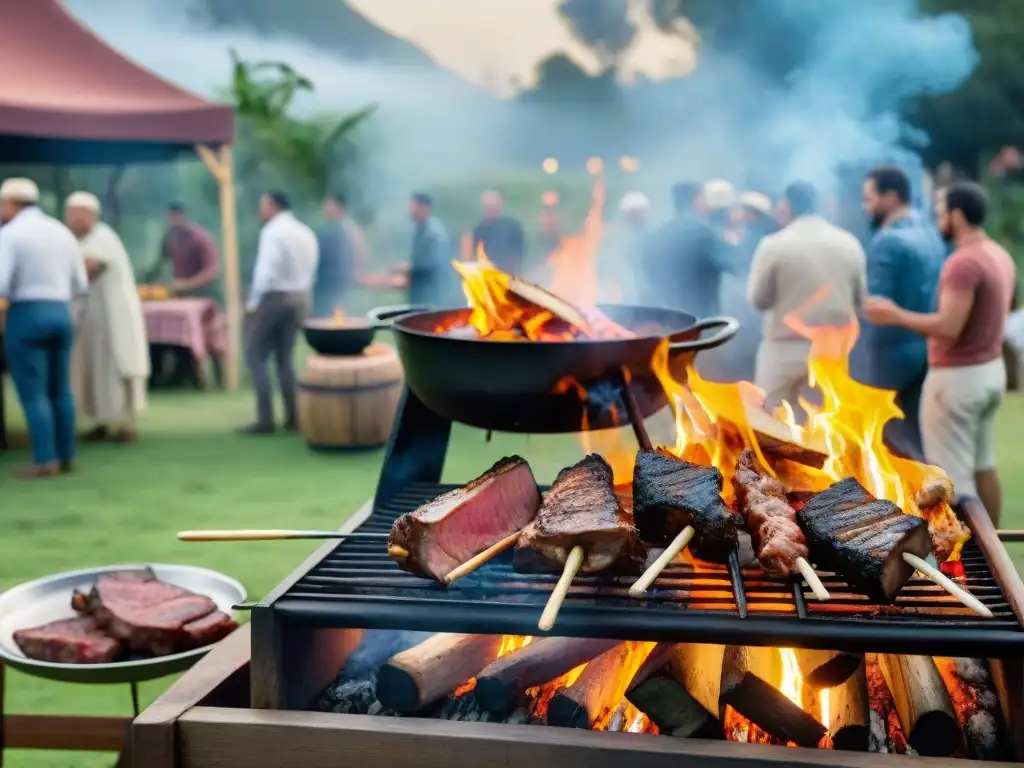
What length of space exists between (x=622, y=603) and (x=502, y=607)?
0.89ft

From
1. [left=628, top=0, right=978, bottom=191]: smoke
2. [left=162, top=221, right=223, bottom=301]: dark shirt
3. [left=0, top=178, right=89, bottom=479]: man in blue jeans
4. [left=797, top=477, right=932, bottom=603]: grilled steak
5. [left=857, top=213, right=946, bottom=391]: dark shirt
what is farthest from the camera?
[left=628, top=0, right=978, bottom=191]: smoke

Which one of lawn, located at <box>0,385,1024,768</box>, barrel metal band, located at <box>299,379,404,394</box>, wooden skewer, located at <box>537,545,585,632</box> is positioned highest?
wooden skewer, located at <box>537,545,585,632</box>

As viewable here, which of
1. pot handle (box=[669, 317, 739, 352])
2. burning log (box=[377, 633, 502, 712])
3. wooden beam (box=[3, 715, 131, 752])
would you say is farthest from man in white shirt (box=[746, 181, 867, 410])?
wooden beam (box=[3, 715, 131, 752])

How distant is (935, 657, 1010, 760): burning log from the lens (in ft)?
7.39

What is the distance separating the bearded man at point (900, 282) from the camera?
5645 mm

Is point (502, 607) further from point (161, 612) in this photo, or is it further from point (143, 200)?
point (143, 200)

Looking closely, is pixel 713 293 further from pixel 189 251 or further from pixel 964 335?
pixel 189 251

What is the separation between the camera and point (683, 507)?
2.25 metres

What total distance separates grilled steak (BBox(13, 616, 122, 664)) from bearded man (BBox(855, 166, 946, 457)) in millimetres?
4600

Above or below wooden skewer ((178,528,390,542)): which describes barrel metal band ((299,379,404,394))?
below

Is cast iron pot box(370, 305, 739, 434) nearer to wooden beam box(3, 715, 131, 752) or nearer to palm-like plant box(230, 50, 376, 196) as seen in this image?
wooden beam box(3, 715, 131, 752)

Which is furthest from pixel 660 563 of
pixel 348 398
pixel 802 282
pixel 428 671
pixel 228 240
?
pixel 228 240

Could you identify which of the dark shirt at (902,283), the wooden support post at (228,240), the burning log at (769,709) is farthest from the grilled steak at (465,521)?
the wooden support post at (228,240)

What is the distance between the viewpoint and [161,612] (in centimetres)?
295
